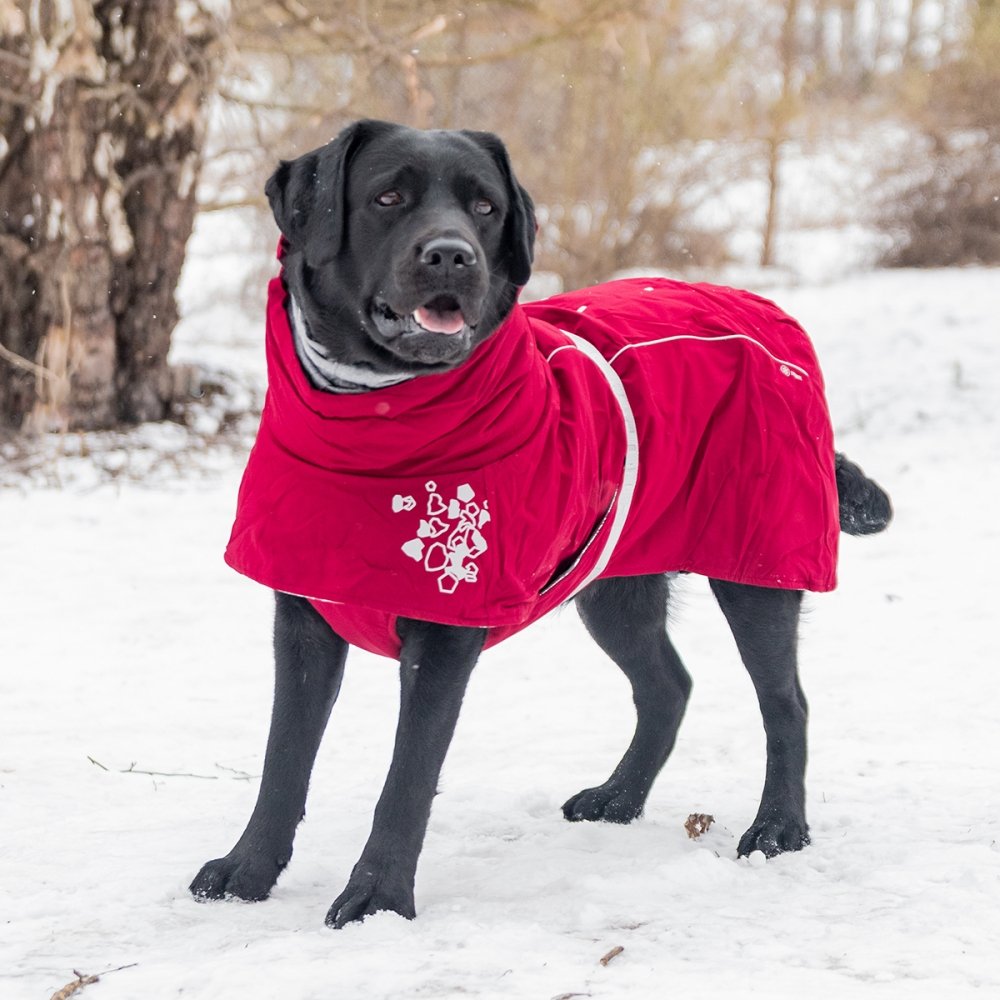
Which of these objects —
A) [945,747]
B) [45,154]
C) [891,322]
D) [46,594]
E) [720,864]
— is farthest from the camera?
[891,322]

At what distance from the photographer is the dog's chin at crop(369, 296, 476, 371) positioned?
106 inches

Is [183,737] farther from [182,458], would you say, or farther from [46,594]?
[182,458]

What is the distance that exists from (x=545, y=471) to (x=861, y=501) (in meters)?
1.28

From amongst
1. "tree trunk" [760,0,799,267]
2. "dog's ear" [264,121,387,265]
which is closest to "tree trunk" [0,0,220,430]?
"dog's ear" [264,121,387,265]

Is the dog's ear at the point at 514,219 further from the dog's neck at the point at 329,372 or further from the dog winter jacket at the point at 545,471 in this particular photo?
the dog's neck at the point at 329,372

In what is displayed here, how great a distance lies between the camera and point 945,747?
13.0 ft

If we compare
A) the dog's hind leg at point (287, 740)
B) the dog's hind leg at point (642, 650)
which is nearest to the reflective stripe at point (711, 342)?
the dog's hind leg at point (642, 650)

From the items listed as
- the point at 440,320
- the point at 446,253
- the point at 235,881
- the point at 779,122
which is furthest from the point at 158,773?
the point at 779,122

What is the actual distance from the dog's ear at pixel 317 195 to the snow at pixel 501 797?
1.41m

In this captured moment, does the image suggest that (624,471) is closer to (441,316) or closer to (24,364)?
(441,316)

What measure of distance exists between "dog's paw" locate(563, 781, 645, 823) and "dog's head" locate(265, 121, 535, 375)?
1372 millimetres

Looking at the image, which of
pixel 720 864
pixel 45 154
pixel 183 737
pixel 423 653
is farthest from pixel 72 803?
pixel 45 154

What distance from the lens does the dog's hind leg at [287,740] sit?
9.51 feet

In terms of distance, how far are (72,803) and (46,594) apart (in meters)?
2.30
